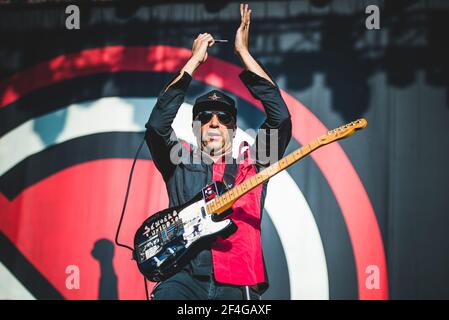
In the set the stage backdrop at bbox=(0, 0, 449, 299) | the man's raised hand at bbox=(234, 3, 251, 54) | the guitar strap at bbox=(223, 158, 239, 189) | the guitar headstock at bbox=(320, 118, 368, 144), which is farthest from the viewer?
the stage backdrop at bbox=(0, 0, 449, 299)

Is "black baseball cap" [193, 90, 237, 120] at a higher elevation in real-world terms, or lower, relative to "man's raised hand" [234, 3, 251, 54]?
lower

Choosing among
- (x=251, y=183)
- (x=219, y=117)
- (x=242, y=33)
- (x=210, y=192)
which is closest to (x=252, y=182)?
(x=251, y=183)

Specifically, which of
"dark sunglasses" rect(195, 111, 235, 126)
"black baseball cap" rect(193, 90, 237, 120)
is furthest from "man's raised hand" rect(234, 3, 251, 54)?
"dark sunglasses" rect(195, 111, 235, 126)

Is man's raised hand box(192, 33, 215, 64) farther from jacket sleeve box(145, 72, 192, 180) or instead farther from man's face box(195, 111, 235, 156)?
man's face box(195, 111, 235, 156)

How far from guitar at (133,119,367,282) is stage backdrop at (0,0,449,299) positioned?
0.62 meters

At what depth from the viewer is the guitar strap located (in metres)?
3.97

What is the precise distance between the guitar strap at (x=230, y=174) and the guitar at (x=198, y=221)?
0.16 feet

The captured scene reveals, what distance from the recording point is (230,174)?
400 centimetres

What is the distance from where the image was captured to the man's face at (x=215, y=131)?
13.5ft

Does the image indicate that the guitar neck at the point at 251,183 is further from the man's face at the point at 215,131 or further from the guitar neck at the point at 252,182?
the man's face at the point at 215,131

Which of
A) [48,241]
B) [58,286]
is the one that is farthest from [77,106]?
[58,286]

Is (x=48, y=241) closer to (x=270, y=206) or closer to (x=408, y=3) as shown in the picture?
(x=270, y=206)

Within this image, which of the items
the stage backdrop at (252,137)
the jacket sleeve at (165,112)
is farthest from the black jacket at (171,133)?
the stage backdrop at (252,137)
